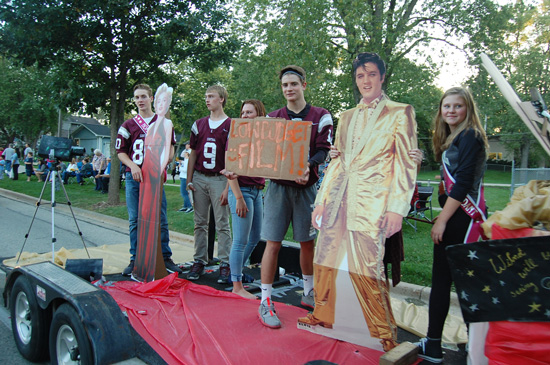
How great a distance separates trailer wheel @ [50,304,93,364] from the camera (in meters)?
2.31

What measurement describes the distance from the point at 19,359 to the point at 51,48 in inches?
354

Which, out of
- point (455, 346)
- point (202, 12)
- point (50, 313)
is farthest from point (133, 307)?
point (202, 12)

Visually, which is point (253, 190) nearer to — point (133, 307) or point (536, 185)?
point (133, 307)

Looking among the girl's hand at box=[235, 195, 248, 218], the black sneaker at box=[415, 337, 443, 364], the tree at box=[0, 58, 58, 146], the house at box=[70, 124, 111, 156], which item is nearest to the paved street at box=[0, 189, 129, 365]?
the girl's hand at box=[235, 195, 248, 218]

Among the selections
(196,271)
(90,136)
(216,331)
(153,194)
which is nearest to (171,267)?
(196,271)

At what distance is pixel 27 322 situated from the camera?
3.04 meters

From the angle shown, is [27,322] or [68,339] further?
[27,322]

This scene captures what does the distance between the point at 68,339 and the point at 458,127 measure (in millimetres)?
2879

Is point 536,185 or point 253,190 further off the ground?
point 536,185

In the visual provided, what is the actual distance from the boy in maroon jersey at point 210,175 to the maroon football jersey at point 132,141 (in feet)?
1.39

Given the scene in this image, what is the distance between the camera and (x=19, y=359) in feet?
9.86

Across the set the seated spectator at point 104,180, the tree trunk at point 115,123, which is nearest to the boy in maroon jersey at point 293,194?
the tree trunk at point 115,123

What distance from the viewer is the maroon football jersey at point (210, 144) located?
438 cm

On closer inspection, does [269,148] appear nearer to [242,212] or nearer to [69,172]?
[242,212]
